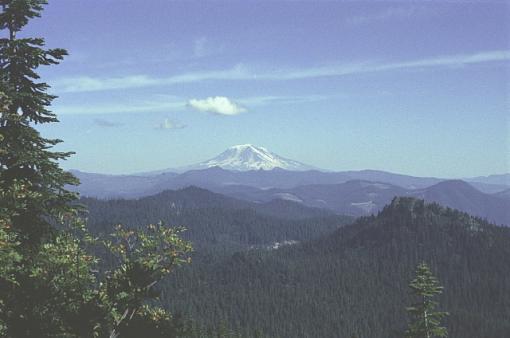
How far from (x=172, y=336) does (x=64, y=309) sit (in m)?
8.24

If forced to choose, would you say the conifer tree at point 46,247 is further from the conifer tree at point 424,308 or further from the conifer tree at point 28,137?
the conifer tree at point 424,308

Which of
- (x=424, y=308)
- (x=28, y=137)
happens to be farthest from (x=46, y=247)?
(x=424, y=308)

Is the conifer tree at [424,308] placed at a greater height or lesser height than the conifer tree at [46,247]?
lesser

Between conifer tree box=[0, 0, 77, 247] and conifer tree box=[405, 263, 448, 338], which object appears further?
conifer tree box=[405, 263, 448, 338]

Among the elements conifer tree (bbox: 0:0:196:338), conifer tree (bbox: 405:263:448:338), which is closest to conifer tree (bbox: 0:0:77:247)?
conifer tree (bbox: 0:0:196:338)

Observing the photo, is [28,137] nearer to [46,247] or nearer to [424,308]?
[46,247]

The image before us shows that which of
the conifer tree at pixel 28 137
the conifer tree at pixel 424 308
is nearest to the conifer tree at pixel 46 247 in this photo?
the conifer tree at pixel 28 137

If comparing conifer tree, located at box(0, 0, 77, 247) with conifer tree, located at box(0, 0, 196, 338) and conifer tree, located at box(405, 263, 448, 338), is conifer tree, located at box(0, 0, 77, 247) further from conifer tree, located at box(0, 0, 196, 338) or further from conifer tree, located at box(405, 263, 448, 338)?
conifer tree, located at box(405, 263, 448, 338)

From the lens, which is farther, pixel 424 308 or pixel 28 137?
pixel 424 308

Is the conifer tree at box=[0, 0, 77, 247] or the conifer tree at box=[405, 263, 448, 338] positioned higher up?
the conifer tree at box=[0, 0, 77, 247]

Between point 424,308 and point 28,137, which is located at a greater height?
point 28,137

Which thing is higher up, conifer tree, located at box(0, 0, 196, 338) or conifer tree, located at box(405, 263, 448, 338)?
conifer tree, located at box(0, 0, 196, 338)

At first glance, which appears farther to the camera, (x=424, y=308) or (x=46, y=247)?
(x=424, y=308)

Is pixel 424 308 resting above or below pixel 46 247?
below
